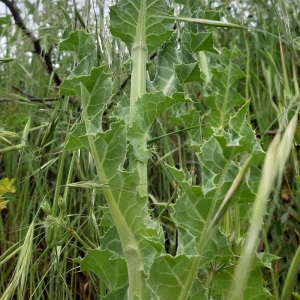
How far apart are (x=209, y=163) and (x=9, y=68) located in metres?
1.27

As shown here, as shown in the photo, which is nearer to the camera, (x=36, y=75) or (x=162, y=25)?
(x=162, y=25)

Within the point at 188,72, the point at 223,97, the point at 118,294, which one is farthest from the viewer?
the point at 223,97

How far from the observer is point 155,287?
3.36 feet

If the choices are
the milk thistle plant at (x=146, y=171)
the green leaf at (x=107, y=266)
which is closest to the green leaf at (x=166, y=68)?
the milk thistle plant at (x=146, y=171)

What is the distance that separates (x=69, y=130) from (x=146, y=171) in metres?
0.57

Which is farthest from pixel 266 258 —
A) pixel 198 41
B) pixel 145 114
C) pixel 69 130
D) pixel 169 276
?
pixel 69 130

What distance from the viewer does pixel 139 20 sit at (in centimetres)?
123

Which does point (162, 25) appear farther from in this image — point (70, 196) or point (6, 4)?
point (6, 4)

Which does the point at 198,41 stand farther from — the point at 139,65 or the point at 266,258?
the point at 266,258

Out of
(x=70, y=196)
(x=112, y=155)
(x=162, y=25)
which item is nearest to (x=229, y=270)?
(x=112, y=155)

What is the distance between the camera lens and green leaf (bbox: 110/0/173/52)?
122cm

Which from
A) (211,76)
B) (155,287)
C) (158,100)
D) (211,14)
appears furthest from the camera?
(211,76)

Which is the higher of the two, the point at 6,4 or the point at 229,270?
the point at 6,4

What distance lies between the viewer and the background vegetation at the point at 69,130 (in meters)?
1.46
